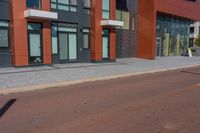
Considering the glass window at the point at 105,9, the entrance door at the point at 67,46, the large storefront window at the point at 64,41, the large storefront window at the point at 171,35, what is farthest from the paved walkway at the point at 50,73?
the large storefront window at the point at 171,35

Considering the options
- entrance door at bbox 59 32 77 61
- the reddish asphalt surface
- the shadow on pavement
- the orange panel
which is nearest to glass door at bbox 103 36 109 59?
entrance door at bbox 59 32 77 61

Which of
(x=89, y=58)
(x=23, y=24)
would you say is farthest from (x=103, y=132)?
(x=89, y=58)

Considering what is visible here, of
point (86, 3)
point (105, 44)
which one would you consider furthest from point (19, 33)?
point (105, 44)

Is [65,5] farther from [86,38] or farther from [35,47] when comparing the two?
[35,47]

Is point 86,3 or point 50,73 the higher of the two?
point 86,3

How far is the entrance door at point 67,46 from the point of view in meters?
18.6

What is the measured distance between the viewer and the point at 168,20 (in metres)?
32.8

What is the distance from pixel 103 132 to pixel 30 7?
44.5 feet

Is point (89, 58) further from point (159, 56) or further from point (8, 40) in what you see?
point (159, 56)

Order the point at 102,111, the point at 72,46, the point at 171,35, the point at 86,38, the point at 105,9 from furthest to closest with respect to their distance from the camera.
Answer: the point at 171,35 → the point at 105,9 → the point at 86,38 → the point at 72,46 → the point at 102,111

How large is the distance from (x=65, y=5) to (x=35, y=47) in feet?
15.0

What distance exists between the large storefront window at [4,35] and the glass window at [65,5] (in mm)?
4086

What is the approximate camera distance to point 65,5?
1875cm

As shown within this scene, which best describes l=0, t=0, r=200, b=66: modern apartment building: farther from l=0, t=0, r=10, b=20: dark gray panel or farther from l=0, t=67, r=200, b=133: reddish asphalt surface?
l=0, t=67, r=200, b=133: reddish asphalt surface
